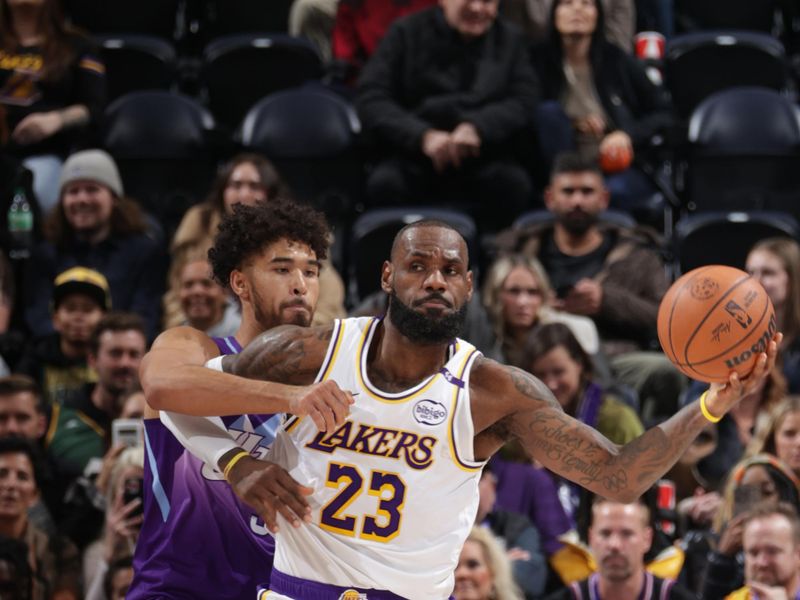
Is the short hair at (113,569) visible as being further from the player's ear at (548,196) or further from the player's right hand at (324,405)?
the player's ear at (548,196)

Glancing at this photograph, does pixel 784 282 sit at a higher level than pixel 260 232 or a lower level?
higher

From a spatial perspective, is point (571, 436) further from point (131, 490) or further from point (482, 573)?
point (131, 490)

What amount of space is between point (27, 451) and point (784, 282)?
4231 mm

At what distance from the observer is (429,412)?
15.8ft

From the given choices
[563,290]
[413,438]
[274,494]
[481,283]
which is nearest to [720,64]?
[481,283]

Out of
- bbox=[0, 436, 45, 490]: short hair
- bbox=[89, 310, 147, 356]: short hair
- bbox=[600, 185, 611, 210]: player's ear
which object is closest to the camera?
bbox=[0, 436, 45, 490]: short hair

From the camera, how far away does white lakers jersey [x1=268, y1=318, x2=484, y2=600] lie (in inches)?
188

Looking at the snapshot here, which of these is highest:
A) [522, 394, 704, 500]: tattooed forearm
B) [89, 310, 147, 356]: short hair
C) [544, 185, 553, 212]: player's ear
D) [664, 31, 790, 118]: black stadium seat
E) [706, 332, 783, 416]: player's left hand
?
[664, 31, 790, 118]: black stadium seat

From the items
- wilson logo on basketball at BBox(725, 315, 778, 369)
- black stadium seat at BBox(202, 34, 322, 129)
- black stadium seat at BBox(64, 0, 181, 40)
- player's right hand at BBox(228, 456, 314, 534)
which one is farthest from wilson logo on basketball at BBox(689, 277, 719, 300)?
black stadium seat at BBox(64, 0, 181, 40)

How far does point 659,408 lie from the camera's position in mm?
8688

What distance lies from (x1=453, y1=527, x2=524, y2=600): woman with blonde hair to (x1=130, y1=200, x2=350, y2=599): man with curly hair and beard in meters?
2.05

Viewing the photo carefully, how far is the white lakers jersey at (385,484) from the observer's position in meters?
4.79

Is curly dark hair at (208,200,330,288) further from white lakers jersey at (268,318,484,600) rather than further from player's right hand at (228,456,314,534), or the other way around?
player's right hand at (228,456,314,534)

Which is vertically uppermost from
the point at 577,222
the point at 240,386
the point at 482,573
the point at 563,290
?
the point at 577,222
